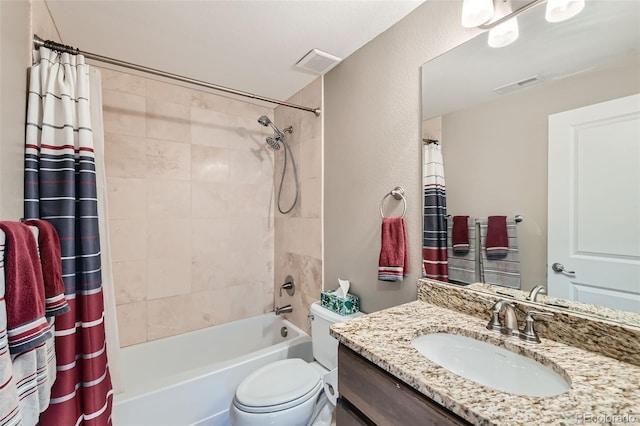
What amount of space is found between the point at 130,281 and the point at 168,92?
1.43 m

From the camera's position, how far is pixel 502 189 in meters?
1.05

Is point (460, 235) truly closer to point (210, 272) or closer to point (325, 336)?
point (325, 336)

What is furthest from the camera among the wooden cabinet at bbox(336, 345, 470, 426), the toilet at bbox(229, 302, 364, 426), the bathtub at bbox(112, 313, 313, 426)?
the bathtub at bbox(112, 313, 313, 426)

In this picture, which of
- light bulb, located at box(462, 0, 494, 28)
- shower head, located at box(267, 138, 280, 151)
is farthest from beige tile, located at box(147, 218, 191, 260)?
light bulb, located at box(462, 0, 494, 28)

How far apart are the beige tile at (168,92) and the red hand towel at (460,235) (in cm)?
210

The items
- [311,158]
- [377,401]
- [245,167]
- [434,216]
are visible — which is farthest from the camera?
[245,167]

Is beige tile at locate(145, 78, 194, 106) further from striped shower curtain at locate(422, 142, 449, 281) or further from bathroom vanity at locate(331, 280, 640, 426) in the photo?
bathroom vanity at locate(331, 280, 640, 426)

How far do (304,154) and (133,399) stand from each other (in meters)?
1.78

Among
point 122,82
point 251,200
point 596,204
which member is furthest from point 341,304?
point 122,82

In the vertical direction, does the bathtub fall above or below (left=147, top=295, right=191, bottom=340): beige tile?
below

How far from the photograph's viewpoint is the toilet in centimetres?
125

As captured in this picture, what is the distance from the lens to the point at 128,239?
6.24 feet

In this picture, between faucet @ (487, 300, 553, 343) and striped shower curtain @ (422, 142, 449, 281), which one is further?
striped shower curtain @ (422, 142, 449, 281)

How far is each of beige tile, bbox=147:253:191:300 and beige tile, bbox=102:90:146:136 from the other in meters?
0.96
